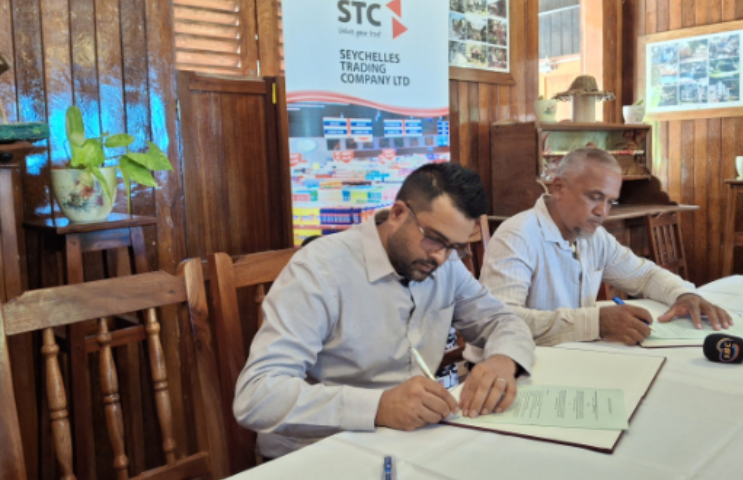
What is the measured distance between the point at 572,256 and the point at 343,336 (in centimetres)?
105

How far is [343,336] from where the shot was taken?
1367mm

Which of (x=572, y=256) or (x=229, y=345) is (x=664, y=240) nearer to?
(x=572, y=256)

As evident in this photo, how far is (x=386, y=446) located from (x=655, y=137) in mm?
4757

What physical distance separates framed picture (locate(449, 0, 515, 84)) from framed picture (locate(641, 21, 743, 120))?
1.61m

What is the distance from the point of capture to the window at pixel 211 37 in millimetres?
2654

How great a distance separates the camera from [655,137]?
5.07m

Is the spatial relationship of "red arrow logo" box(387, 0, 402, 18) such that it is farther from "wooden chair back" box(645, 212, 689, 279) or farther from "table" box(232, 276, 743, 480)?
"table" box(232, 276, 743, 480)

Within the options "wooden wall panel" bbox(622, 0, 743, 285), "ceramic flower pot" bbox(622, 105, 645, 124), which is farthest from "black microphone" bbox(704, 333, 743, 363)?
"wooden wall panel" bbox(622, 0, 743, 285)

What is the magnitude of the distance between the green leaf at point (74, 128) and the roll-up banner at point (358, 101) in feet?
2.87

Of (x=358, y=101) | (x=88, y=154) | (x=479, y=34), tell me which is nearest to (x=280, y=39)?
(x=358, y=101)

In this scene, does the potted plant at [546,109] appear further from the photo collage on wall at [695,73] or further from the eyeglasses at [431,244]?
the eyeglasses at [431,244]

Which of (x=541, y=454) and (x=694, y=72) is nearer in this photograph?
(x=541, y=454)

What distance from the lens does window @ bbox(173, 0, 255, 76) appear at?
104 inches

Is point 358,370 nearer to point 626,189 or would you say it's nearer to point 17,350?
point 17,350
